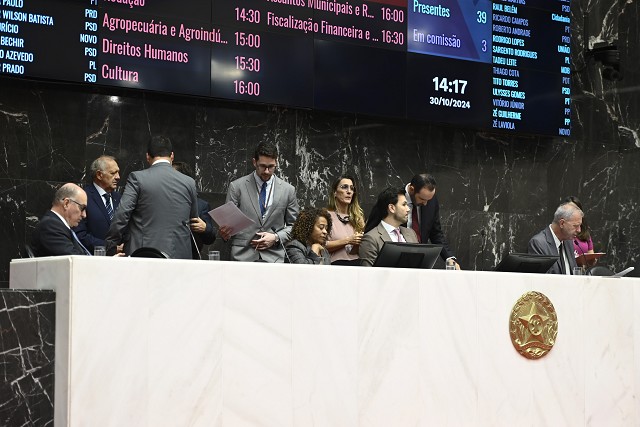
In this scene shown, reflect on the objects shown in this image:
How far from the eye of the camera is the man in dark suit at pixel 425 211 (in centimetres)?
874

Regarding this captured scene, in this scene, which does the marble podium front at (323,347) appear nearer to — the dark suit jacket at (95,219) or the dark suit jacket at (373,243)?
the dark suit jacket at (373,243)

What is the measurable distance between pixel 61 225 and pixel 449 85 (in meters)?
4.27

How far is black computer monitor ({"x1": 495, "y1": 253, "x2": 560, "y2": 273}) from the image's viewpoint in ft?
22.2

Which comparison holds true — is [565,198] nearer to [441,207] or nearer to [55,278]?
[441,207]

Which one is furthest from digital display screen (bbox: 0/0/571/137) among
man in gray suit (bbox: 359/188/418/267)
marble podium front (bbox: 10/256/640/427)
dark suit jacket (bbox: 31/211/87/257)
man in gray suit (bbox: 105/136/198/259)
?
marble podium front (bbox: 10/256/640/427)

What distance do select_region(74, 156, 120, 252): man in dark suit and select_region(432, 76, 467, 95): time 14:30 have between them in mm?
3082

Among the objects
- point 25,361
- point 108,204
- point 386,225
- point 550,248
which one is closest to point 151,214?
point 108,204

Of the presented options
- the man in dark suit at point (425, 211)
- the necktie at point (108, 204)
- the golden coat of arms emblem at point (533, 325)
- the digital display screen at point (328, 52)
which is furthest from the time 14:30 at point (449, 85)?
the golden coat of arms emblem at point (533, 325)

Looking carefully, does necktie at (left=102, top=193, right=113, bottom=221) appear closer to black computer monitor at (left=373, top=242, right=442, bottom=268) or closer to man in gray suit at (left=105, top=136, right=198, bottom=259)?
man in gray suit at (left=105, top=136, right=198, bottom=259)

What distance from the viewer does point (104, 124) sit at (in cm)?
840

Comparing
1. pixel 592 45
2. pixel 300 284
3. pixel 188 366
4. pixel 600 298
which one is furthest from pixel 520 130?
pixel 188 366

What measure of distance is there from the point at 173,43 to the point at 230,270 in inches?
132

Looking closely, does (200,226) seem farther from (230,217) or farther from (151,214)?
(230,217)

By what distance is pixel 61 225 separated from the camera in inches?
261
